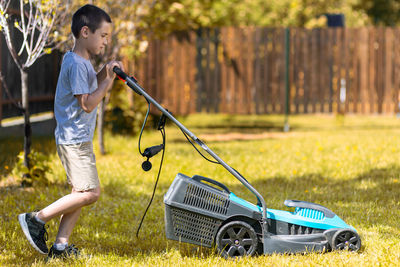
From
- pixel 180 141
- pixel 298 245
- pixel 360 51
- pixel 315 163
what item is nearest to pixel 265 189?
pixel 315 163

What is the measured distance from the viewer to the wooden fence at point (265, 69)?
1148cm

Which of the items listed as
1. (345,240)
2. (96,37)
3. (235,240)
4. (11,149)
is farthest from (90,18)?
(11,149)

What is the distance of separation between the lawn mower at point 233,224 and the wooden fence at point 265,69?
7.55 m

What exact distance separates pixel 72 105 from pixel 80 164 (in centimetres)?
38

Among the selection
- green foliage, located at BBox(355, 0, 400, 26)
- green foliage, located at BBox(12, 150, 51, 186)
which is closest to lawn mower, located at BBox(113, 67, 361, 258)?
green foliage, located at BBox(12, 150, 51, 186)

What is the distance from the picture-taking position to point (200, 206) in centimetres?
383

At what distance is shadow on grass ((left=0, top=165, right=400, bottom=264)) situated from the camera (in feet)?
14.3

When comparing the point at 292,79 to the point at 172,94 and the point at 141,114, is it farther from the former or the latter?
the point at 141,114

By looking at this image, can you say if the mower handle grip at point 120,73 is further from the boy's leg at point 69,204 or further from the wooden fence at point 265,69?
the wooden fence at point 265,69

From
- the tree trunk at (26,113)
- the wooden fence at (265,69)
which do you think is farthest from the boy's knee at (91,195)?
the wooden fence at (265,69)

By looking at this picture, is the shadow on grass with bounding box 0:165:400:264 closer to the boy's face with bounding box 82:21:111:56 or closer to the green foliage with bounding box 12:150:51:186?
the green foliage with bounding box 12:150:51:186

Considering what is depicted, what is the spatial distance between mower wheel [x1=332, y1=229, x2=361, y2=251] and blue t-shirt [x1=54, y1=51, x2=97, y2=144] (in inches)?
68.7

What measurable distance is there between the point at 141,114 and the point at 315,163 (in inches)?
155

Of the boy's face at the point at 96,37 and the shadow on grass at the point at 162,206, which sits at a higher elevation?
the boy's face at the point at 96,37
